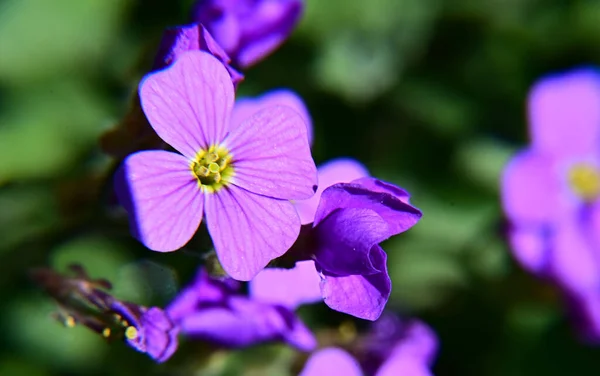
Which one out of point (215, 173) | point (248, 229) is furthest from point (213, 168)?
point (248, 229)

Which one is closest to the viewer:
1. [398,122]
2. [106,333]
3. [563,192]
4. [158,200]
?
[158,200]

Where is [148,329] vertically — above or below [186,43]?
below

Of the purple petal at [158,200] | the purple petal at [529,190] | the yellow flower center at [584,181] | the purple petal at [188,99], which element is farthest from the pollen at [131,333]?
the yellow flower center at [584,181]

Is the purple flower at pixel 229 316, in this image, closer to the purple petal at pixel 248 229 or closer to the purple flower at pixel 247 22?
the purple petal at pixel 248 229

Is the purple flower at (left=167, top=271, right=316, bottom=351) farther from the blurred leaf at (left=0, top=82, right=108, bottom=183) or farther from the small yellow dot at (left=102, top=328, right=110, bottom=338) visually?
the blurred leaf at (left=0, top=82, right=108, bottom=183)

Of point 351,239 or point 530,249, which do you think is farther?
point 530,249

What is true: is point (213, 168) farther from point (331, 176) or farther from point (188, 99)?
point (331, 176)

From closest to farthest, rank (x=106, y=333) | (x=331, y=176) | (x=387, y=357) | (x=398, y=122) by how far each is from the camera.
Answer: (x=106, y=333) < (x=331, y=176) < (x=387, y=357) < (x=398, y=122)

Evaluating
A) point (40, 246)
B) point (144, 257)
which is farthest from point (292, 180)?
point (144, 257)
